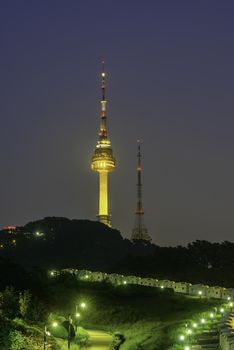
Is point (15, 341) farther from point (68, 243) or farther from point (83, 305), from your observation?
point (68, 243)

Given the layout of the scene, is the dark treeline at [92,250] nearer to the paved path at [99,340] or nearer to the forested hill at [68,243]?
the forested hill at [68,243]

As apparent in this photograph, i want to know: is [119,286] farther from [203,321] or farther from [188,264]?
[188,264]

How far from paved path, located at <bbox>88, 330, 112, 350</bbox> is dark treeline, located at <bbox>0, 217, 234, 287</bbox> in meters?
45.0

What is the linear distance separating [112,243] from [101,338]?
127 metres

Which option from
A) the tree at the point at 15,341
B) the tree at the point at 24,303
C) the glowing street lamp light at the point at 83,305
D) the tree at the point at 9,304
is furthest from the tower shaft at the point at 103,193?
the tree at the point at 15,341

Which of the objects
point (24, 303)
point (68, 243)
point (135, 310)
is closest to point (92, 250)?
point (68, 243)

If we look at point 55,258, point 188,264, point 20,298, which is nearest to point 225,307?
point 20,298

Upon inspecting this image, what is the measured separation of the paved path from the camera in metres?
36.2

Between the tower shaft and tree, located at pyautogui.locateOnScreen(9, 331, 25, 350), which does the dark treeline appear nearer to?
the tower shaft

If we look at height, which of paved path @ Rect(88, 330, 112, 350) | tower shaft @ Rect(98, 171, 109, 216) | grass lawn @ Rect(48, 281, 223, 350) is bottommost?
paved path @ Rect(88, 330, 112, 350)

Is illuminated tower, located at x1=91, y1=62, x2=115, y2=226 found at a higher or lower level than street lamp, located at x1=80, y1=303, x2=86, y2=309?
higher

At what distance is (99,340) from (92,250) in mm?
123602

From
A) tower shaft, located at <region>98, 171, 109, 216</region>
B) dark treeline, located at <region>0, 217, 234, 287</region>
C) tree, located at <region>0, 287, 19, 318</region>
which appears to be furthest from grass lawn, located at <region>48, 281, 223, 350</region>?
tower shaft, located at <region>98, 171, 109, 216</region>

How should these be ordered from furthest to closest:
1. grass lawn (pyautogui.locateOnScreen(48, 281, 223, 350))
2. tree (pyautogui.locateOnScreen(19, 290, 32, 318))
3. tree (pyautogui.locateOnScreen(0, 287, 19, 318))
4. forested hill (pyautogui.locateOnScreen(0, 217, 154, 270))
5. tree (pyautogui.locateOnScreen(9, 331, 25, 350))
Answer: forested hill (pyautogui.locateOnScreen(0, 217, 154, 270)) → tree (pyautogui.locateOnScreen(19, 290, 32, 318)) → grass lawn (pyautogui.locateOnScreen(48, 281, 223, 350)) → tree (pyautogui.locateOnScreen(0, 287, 19, 318)) → tree (pyautogui.locateOnScreen(9, 331, 25, 350))
